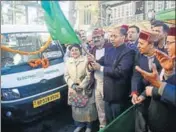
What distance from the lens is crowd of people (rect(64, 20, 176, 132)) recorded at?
75.7 inches

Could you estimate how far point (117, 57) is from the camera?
3246 mm

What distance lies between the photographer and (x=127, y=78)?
3283 mm

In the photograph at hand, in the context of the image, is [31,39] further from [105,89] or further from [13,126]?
[105,89]

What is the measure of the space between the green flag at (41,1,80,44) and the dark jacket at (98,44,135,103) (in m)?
0.76

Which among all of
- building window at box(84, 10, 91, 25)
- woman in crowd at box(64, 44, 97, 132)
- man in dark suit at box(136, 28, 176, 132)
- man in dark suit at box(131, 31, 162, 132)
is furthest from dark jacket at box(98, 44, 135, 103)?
building window at box(84, 10, 91, 25)

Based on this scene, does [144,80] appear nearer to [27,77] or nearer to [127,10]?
[27,77]

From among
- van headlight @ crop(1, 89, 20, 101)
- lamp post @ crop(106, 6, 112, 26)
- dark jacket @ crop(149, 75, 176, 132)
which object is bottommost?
van headlight @ crop(1, 89, 20, 101)

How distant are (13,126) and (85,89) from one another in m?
1.40

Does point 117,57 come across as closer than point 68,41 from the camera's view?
No

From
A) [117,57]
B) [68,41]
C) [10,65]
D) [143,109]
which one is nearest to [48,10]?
[68,41]

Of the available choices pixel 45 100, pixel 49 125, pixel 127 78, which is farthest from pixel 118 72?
pixel 49 125

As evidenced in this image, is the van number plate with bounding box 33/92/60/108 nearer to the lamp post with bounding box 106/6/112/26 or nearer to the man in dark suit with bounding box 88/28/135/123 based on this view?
the man in dark suit with bounding box 88/28/135/123

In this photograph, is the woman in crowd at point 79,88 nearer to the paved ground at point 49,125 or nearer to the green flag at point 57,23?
the paved ground at point 49,125

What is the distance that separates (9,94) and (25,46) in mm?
975
